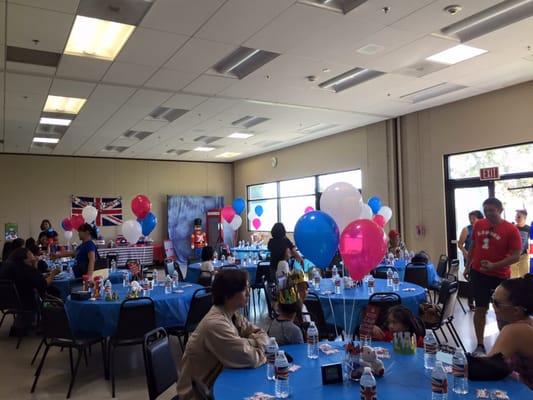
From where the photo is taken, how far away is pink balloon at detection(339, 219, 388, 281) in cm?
329

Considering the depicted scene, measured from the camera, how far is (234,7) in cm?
436

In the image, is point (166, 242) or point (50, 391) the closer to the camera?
point (50, 391)

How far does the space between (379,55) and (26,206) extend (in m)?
11.8

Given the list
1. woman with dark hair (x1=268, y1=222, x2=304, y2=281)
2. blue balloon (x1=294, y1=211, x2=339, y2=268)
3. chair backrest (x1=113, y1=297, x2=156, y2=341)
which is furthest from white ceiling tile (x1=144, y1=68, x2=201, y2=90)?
blue balloon (x1=294, y1=211, x2=339, y2=268)

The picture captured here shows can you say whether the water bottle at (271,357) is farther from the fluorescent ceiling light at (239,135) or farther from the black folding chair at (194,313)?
the fluorescent ceiling light at (239,135)

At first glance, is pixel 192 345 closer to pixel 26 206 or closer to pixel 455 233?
pixel 455 233

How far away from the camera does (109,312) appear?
14.7 ft

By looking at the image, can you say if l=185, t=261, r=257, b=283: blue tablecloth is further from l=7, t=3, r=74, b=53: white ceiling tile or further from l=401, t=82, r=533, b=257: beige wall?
l=7, t=3, r=74, b=53: white ceiling tile

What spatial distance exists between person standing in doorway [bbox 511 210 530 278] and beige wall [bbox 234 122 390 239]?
315 cm

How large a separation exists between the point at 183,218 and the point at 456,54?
1131cm

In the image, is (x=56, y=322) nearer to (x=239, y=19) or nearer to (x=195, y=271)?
(x=195, y=271)

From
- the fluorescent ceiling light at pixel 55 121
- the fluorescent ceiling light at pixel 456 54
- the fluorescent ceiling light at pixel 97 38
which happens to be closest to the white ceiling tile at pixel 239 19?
the fluorescent ceiling light at pixel 97 38

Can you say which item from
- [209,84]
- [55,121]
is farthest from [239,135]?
[209,84]

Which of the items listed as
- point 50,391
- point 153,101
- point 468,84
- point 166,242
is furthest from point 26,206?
point 468,84
